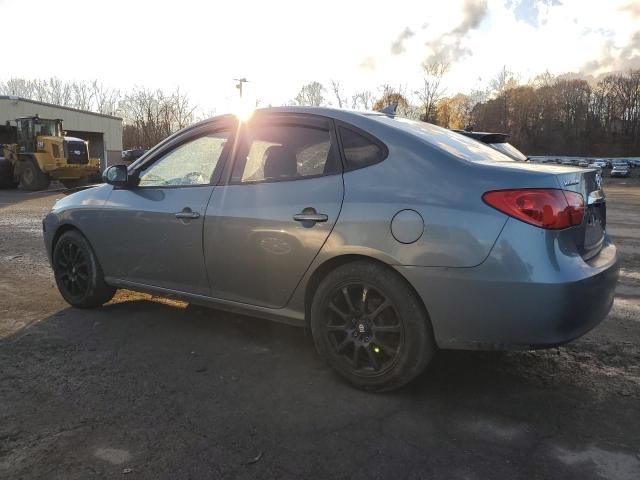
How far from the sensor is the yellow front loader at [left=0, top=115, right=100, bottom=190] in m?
22.5

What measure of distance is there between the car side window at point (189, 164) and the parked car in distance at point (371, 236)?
1 centimetres

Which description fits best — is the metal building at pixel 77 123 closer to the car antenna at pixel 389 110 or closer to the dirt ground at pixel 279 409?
Answer: the dirt ground at pixel 279 409

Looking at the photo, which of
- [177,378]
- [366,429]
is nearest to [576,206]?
[366,429]

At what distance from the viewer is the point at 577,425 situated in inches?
111

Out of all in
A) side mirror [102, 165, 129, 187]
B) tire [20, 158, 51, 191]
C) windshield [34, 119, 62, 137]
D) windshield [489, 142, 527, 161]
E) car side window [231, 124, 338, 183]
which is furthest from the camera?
windshield [34, 119, 62, 137]

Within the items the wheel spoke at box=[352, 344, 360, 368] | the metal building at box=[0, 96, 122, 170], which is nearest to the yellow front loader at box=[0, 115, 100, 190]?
the metal building at box=[0, 96, 122, 170]

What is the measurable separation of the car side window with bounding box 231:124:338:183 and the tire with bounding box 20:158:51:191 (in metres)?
21.7

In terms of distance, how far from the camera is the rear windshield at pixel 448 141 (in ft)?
10.5

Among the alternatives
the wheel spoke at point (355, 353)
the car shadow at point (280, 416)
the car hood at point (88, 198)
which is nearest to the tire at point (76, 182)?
the car hood at point (88, 198)

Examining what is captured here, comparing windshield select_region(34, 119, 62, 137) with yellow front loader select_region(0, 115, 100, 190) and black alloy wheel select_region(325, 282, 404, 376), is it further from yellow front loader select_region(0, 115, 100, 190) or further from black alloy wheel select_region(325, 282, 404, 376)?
black alloy wheel select_region(325, 282, 404, 376)

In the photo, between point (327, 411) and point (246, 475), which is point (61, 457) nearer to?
point (246, 475)

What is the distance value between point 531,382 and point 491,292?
38.8 inches

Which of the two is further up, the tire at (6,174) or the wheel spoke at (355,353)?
the tire at (6,174)

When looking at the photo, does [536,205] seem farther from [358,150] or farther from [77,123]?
[77,123]
